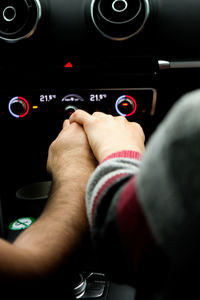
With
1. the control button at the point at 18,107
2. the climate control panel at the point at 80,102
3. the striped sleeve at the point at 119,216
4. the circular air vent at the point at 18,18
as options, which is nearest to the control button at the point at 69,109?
the climate control panel at the point at 80,102

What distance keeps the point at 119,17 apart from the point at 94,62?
13cm

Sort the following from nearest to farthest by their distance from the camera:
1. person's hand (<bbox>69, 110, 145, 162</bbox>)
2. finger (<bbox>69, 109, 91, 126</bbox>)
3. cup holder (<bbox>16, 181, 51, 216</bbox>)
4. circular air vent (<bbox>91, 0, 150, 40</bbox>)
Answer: person's hand (<bbox>69, 110, 145, 162</bbox>)
finger (<bbox>69, 109, 91, 126</bbox>)
circular air vent (<bbox>91, 0, 150, 40</bbox>)
cup holder (<bbox>16, 181, 51, 216</bbox>)

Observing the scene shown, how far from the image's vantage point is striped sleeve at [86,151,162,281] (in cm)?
29

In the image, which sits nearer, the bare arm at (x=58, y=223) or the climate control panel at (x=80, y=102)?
the bare arm at (x=58, y=223)

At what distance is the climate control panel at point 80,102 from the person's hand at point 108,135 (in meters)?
0.16

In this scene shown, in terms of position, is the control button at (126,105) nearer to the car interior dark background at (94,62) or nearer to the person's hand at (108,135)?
the car interior dark background at (94,62)

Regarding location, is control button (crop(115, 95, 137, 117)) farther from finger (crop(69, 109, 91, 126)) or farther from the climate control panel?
finger (crop(69, 109, 91, 126))

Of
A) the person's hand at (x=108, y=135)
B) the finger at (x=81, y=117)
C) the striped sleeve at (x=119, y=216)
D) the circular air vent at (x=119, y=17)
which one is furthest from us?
the circular air vent at (x=119, y=17)

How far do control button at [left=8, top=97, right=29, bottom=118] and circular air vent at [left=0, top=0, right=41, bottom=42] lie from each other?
15 centimetres

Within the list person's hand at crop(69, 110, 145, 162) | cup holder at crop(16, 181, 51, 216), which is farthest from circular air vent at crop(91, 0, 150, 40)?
cup holder at crop(16, 181, 51, 216)

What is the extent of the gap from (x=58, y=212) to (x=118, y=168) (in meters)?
0.18

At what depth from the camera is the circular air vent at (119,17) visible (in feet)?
2.96

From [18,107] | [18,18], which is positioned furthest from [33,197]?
[18,18]

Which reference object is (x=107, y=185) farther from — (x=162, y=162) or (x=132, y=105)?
(x=132, y=105)
